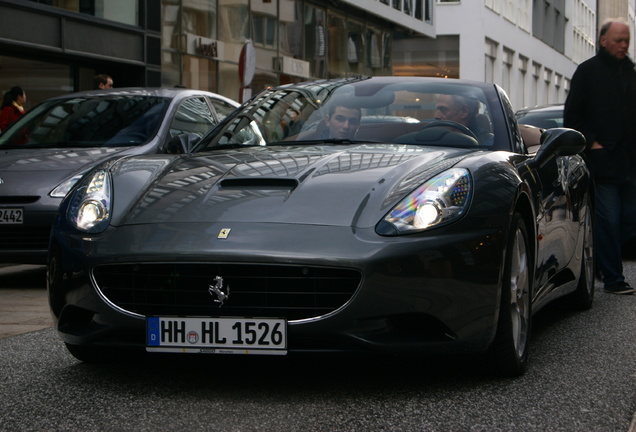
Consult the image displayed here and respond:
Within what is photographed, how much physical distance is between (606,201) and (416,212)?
3.79 meters

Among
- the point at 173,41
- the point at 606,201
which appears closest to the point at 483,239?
the point at 606,201

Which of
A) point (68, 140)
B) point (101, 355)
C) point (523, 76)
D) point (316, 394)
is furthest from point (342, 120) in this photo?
point (523, 76)

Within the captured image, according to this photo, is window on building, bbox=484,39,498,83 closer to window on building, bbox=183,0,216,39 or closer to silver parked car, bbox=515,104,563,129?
window on building, bbox=183,0,216,39

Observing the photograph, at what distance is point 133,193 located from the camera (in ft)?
→ 15.2

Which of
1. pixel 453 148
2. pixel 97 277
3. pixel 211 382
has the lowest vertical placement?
pixel 211 382

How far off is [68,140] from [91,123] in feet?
0.84

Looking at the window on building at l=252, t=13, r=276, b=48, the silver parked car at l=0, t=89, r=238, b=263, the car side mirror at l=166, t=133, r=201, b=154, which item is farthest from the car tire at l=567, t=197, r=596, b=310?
the window on building at l=252, t=13, r=276, b=48

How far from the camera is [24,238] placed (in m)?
8.30

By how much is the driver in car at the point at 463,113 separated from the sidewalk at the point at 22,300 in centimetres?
251

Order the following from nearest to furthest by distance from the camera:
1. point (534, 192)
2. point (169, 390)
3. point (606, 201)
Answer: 1. point (169, 390)
2. point (534, 192)
3. point (606, 201)

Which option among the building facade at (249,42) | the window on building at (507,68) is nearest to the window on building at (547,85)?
the building facade at (249,42)

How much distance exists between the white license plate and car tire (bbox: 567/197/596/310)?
3816mm

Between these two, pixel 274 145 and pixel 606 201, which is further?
pixel 606 201

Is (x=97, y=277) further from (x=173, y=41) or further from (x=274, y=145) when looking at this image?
(x=173, y=41)
